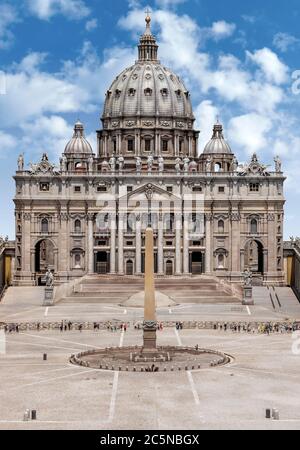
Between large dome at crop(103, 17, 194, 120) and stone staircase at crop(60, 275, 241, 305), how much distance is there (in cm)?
4128

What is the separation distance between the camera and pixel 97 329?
81375mm

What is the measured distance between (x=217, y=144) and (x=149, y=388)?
101219mm

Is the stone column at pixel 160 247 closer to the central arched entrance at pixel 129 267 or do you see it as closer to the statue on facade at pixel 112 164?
the central arched entrance at pixel 129 267

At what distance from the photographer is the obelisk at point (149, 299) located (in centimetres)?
5806

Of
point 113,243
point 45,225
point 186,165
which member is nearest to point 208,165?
point 186,165

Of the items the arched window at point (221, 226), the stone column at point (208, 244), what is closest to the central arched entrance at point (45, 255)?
the stone column at point (208, 244)

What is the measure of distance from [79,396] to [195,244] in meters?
89.6

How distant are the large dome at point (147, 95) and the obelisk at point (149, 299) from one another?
9407cm

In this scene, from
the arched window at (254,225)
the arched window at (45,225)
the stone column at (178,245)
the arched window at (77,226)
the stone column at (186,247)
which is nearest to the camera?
the stone column at (178,245)

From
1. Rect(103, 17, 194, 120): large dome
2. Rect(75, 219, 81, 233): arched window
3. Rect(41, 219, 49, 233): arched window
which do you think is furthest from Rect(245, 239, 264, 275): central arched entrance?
Rect(41, 219, 49, 233): arched window

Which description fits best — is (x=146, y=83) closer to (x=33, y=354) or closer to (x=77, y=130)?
(x=77, y=130)

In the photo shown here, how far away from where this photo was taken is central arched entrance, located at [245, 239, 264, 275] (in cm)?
13762

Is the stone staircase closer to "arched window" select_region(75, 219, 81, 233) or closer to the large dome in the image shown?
"arched window" select_region(75, 219, 81, 233)

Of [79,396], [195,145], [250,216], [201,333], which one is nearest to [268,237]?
[250,216]
